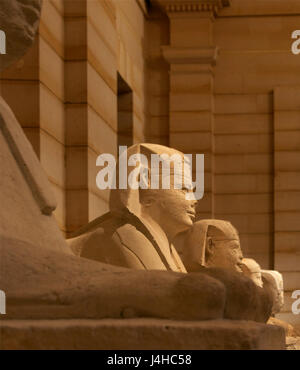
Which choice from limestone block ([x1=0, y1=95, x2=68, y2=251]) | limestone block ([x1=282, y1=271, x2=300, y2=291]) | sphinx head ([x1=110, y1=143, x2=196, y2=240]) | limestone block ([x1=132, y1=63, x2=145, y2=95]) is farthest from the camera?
limestone block ([x1=282, y1=271, x2=300, y2=291])

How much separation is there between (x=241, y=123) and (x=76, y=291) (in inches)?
474

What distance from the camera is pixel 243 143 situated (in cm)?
1433

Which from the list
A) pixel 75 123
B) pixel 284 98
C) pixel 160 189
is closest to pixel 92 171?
pixel 75 123

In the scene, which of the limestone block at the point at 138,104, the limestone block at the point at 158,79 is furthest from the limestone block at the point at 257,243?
the limestone block at the point at 158,79

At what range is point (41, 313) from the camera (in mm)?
2545

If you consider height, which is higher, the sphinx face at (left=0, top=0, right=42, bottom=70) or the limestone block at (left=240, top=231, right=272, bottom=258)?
the sphinx face at (left=0, top=0, right=42, bottom=70)

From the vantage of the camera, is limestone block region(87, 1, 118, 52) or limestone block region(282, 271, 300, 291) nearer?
limestone block region(87, 1, 118, 52)

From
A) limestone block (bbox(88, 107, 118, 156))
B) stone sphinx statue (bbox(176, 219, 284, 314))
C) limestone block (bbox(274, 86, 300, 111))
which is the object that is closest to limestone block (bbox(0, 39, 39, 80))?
limestone block (bbox(88, 107, 118, 156))

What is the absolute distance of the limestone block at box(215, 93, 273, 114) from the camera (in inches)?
564

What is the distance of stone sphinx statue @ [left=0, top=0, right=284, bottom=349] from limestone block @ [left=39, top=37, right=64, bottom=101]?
481 cm

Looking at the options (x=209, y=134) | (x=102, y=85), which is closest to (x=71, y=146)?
(x=102, y=85)

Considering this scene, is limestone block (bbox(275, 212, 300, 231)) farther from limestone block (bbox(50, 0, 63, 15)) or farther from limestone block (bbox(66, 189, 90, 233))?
limestone block (bbox(50, 0, 63, 15))
